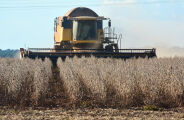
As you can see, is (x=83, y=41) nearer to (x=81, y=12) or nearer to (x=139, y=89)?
(x=81, y=12)

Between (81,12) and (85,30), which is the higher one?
(81,12)

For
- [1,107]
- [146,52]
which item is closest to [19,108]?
[1,107]

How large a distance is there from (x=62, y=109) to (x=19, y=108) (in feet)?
3.16

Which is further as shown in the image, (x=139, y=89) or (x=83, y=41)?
(x=83, y=41)

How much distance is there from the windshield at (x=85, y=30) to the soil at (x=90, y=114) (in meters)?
14.8

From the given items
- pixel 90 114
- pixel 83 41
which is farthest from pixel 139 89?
pixel 83 41

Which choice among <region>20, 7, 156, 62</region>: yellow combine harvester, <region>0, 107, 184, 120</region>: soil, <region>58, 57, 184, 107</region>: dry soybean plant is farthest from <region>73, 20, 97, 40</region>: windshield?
<region>0, 107, 184, 120</region>: soil

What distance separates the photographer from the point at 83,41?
24.9 metres

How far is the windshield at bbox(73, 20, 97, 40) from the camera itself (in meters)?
25.0

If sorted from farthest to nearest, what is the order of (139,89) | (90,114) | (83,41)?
(83,41)
(139,89)
(90,114)

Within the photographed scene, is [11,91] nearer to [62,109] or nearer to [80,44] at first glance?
[62,109]

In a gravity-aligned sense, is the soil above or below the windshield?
below

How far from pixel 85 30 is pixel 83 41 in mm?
653

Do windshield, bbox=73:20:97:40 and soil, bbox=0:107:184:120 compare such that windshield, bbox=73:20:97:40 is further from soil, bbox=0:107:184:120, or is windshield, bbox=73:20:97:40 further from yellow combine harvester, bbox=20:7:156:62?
soil, bbox=0:107:184:120
